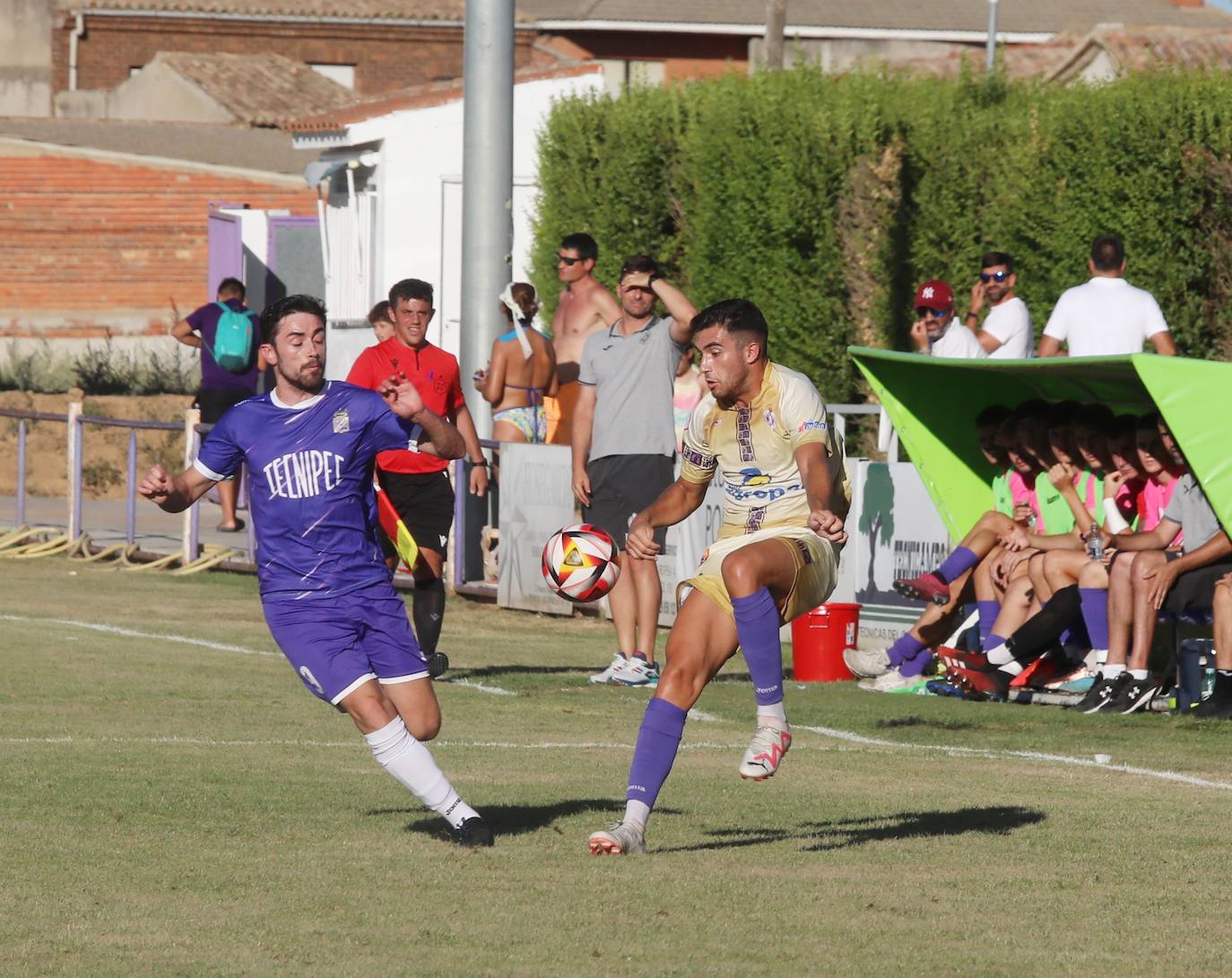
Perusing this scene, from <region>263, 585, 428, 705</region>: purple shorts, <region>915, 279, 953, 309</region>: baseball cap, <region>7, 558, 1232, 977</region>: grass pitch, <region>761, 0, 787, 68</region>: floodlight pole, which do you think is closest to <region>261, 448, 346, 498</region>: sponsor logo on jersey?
<region>263, 585, 428, 705</region>: purple shorts

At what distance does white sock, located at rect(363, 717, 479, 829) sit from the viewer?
25.3 ft

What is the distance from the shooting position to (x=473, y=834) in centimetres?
775

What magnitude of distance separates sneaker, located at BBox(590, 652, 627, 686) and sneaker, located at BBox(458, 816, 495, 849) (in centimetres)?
527

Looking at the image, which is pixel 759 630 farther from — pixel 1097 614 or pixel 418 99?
pixel 418 99

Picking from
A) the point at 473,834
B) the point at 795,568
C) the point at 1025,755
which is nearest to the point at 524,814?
the point at 473,834

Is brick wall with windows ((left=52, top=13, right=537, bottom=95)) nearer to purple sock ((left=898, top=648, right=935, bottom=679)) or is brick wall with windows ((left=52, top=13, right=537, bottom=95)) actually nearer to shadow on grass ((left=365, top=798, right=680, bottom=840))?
purple sock ((left=898, top=648, right=935, bottom=679))

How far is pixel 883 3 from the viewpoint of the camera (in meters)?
57.7

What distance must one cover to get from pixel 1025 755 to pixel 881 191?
12.6m

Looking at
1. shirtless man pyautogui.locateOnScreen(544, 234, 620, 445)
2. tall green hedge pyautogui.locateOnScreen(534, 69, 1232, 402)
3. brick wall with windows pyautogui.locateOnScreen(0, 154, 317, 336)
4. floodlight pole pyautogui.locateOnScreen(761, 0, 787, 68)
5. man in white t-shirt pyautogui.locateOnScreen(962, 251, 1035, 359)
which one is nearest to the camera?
shirtless man pyautogui.locateOnScreen(544, 234, 620, 445)

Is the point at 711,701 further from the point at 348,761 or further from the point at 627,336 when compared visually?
the point at 348,761

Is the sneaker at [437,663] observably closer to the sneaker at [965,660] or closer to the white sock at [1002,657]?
the sneaker at [965,660]

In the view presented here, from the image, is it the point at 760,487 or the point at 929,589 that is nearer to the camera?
the point at 760,487

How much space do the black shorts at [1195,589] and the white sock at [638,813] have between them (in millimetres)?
5483

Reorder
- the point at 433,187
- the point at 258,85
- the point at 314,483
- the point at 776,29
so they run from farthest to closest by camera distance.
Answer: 1. the point at 258,85
2. the point at 776,29
3. the point at 433,187
4. the point at 314,483
